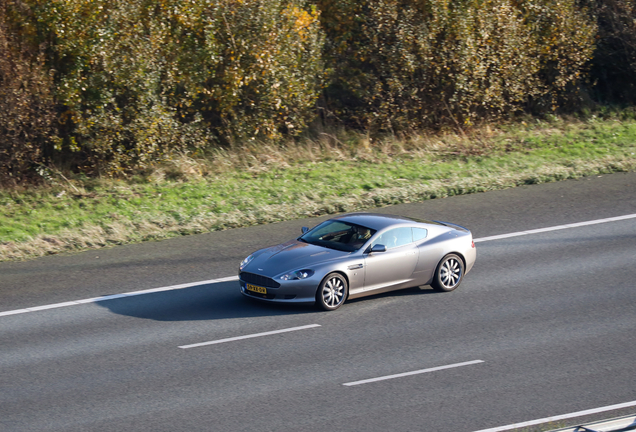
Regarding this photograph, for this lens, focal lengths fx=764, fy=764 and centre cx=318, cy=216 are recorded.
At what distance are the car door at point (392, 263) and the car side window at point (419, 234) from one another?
0.32ft

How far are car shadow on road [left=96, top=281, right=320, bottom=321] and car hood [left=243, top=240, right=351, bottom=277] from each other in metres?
0.59

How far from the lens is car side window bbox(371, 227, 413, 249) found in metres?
11.8

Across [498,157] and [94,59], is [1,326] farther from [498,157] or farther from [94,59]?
[498,157]

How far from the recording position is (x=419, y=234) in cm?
1216

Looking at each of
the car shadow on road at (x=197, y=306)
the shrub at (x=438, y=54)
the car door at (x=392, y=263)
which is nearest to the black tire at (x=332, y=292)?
the car shadow on road at (x=197, y=306)

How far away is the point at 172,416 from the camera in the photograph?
7.76m

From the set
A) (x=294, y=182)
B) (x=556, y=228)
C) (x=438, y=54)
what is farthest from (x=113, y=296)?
(x=438, y=54)

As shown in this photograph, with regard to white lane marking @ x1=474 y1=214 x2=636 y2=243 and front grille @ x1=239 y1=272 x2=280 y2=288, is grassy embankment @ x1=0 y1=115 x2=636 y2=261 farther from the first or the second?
front grille @ x1=239 y1=272 x2=280 y2=288

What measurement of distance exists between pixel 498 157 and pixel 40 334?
1400 centimetres

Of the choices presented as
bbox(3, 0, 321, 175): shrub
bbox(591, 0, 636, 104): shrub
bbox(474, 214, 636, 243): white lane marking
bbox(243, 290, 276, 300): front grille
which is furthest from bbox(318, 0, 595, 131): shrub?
bbox(243, 290, 276, 300): front grille

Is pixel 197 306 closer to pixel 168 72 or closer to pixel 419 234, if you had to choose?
pixel 419 234

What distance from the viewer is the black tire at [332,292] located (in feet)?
36.4

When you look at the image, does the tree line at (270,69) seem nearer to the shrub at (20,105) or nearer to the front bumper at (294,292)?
the shrub at (20,105)

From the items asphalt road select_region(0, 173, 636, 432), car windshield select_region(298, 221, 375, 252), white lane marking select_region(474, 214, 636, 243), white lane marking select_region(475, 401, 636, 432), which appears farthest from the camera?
white lane marking select_region(474, 214, 636, 243)
